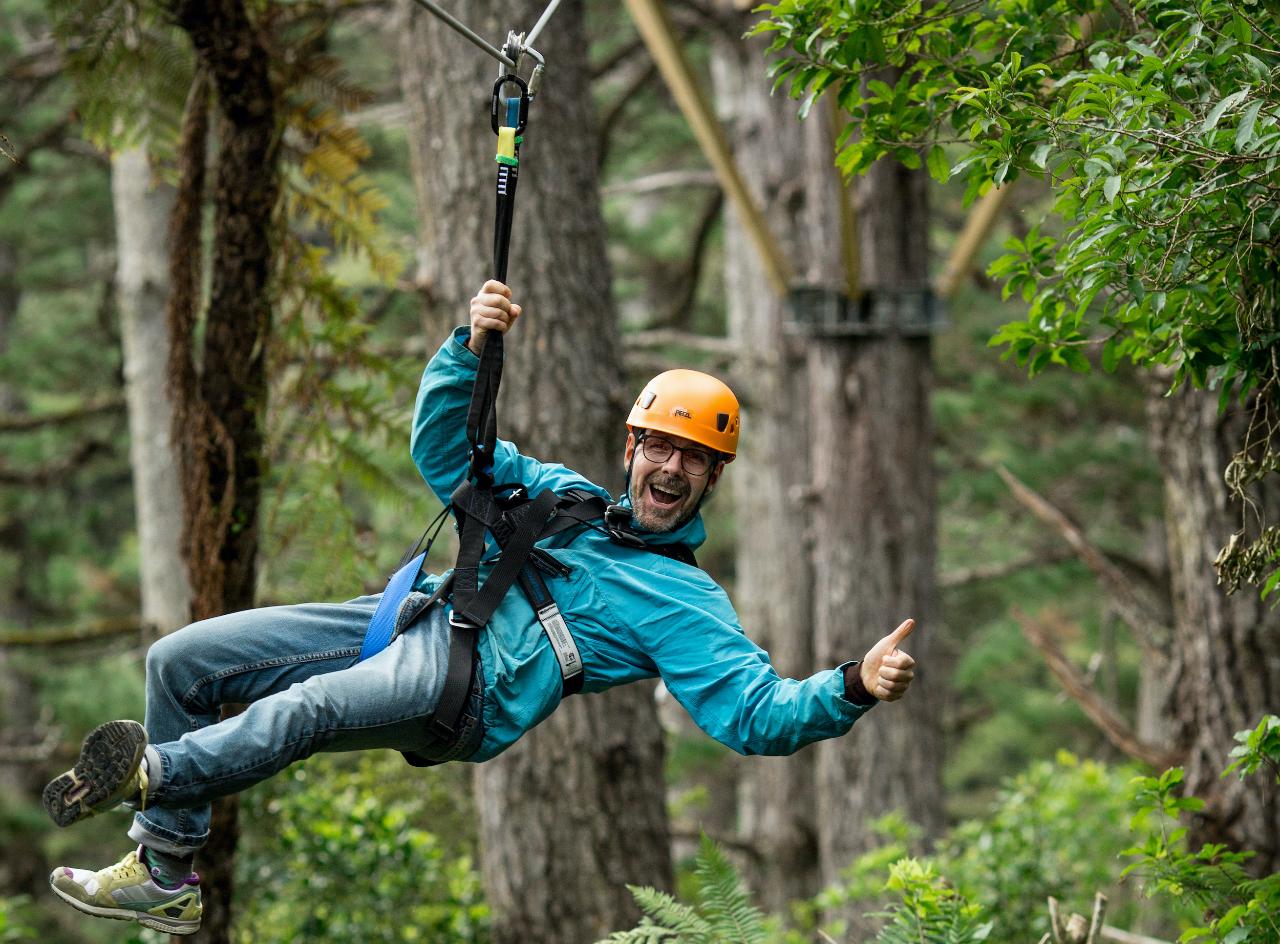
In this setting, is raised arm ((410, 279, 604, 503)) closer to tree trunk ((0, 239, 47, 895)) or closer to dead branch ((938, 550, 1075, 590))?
dead branch ((938, 550, 1075, 590))

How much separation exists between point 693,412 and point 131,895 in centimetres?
198

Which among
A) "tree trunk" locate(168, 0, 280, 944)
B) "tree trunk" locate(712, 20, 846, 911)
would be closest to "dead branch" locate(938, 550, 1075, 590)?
"tree trunk" locate(712, 20, 846, 911)

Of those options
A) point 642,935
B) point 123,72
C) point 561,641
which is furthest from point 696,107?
point 642,935

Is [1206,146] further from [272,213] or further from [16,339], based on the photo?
[16,339]

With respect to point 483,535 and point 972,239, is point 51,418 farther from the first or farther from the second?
point 483,535

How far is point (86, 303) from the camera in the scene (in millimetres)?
18109

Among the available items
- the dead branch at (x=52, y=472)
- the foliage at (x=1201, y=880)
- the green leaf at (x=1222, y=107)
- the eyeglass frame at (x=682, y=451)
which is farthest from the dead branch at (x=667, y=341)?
the green leaf at (x=1222, y=107)

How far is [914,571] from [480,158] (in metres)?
4.29

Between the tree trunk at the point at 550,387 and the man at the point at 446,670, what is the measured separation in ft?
7.65

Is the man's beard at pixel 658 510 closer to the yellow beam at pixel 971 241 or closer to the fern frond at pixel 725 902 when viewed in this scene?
the fern frond at pixel 725 902

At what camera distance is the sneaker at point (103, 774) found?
3.25 m

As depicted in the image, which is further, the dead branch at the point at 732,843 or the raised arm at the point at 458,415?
the dead branch at the point at 732,843

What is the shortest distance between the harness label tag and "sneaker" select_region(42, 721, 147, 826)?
1066mm

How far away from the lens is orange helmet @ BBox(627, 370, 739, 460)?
3.96m
